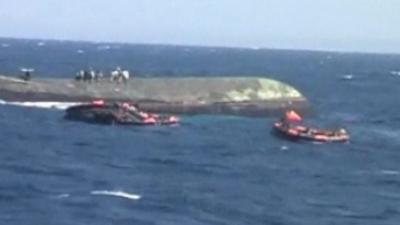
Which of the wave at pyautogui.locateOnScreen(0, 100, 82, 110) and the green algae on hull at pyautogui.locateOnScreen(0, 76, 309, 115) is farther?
the green algae on hull at pyautogui.locateOnScreen(0, 76, 309, 115)

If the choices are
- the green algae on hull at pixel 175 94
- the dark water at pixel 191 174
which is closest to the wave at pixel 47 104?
the green algae on hull at pixel 175 94

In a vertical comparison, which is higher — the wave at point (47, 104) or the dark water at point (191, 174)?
the wave at point (47, 104)

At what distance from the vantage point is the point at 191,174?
2921 inches

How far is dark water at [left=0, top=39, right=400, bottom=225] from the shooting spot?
58781 millimetres

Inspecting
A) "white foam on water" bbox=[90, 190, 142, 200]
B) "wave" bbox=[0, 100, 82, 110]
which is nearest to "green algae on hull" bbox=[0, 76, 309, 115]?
"wave" bbox=[0, 100, 82, 110]

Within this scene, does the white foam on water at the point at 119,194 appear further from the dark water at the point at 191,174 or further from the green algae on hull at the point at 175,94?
the green algae on hull at the point at 175,94

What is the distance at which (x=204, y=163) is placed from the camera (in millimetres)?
81250

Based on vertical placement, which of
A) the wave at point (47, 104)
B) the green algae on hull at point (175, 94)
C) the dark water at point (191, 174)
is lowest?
the dark water at point (191, 174)

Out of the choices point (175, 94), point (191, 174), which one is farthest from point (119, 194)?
point (175, 94)

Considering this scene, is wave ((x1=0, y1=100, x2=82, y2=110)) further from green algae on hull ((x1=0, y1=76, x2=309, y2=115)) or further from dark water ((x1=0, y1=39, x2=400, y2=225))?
dark water ((x1=0, y1=39, x2=400, y2=225))

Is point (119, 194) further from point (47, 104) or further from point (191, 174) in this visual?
point (47, 104)

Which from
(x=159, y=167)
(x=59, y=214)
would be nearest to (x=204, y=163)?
(x=159, y=167)

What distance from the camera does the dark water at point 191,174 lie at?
5878 cm

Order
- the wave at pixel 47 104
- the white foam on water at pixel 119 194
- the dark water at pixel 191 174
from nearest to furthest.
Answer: the dark water at pixel 191 174
the white foam on water at pixel 119 194
the wave at pixel 47 104
